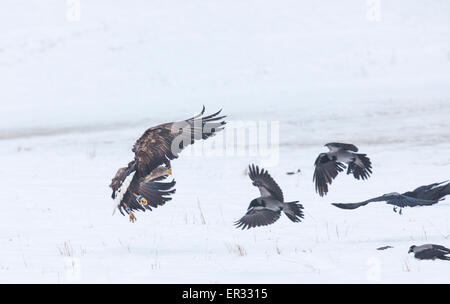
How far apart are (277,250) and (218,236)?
4.01 feet

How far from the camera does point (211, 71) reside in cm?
2630

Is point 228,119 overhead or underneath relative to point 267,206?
overhead

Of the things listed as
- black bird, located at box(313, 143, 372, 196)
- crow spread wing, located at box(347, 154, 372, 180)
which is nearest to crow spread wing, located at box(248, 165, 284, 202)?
black bird, located at box(313, 143, 372, 196)

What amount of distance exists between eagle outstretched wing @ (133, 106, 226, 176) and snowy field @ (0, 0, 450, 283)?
90cm

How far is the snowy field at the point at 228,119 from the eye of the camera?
7188mm

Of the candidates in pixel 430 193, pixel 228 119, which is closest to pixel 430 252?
pixel 430 193

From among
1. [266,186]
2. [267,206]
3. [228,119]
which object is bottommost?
[267,206]

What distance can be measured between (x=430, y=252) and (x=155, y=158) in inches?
103

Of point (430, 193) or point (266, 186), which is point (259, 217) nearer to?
point (266, 186)

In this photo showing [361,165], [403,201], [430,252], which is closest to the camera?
[430,252]

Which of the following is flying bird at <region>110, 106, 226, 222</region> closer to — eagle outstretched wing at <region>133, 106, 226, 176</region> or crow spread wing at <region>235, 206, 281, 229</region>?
eagle outstretched wing at <region>133, 106, 226, 176</region>

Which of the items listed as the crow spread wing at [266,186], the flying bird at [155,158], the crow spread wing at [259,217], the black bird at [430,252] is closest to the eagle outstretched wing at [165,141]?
the flying bird at [155,158]

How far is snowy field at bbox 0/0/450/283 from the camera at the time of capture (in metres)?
7.19

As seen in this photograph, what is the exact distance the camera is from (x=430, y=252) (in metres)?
6.63
